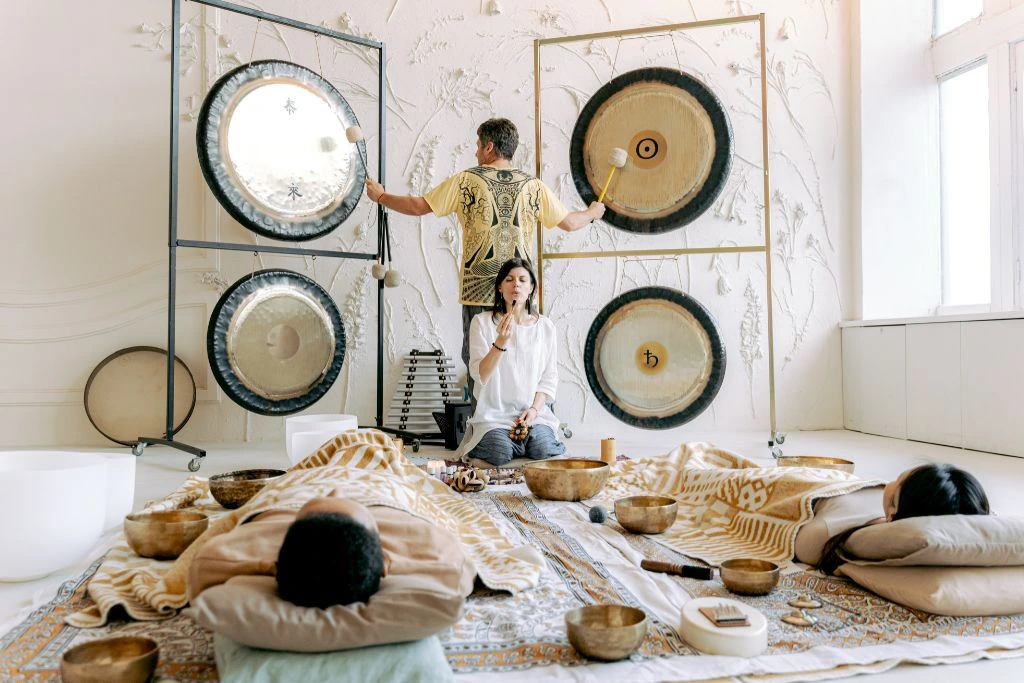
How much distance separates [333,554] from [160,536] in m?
0.77

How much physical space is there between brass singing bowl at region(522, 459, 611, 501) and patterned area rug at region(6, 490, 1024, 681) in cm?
56

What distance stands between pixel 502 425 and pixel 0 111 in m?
2.95

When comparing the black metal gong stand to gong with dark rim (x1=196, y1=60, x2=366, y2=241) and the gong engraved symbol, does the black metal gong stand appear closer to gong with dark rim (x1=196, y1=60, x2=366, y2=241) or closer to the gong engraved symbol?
gong with dark rim (x1=196, y1=60, x2=366, y2=241)

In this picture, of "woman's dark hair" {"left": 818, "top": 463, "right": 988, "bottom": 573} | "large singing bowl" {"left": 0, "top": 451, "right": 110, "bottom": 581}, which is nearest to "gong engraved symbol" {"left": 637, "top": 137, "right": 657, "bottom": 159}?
"woman's dark hair" {"left": 818, "top": 463, "right": 988, "bottom": 573}

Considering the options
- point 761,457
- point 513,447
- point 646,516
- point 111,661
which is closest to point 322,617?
point 111,661

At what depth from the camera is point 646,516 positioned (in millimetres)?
1822

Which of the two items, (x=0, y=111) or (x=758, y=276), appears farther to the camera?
(x=758, y=276)

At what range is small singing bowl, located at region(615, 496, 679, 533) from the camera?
182 centimetres

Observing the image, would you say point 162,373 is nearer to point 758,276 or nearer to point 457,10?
point 457,10

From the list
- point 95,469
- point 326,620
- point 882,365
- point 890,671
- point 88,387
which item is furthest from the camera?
point 882,365

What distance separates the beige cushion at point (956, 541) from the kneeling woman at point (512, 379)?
1.78m

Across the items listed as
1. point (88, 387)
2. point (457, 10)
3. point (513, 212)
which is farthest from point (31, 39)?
point (513, 212)

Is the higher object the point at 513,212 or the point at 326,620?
the point at 513,212

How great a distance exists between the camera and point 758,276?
422 cm
